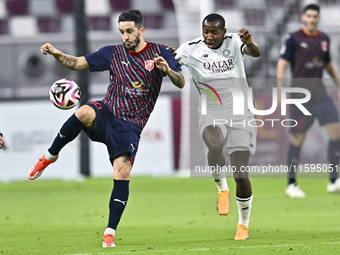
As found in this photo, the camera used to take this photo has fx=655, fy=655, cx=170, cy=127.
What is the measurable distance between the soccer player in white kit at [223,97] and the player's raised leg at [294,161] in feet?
11.2

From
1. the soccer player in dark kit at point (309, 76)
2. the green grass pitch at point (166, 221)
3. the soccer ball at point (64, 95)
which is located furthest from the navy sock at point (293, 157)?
the soccer ball at point (64, 95)

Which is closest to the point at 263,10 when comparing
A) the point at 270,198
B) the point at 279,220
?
the point at 270,198

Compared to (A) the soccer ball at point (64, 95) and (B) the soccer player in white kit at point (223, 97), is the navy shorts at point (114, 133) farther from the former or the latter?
(B) the soccer player in white kit at point (223, 97)

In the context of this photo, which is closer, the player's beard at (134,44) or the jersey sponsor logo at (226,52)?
the player's beard at (134,44)

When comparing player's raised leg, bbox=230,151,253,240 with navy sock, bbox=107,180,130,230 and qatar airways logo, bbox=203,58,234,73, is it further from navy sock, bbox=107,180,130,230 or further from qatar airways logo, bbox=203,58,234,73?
navy sock, bbox=107,180,130,230

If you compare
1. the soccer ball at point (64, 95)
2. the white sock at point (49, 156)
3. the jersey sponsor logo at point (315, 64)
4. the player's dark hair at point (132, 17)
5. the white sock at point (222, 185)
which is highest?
the player's dark hair at point (132, 17)

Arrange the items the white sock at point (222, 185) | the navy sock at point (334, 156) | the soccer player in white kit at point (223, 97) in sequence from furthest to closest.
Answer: the navy sock at point (334, 156) < the white sock at point (222, 185) < the soccer player in white kit at point (223, 97)

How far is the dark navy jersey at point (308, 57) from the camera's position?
10.2 metres

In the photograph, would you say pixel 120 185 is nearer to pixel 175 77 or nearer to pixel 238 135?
pixel 175 77

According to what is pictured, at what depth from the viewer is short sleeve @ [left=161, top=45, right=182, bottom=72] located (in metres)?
6.21

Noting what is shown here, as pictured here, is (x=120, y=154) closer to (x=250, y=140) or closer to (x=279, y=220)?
(x=250, y=140)

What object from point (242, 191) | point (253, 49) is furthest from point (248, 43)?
point (242, 191)

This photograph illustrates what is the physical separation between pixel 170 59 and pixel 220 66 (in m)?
0.64

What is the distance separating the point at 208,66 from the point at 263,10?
8.59 metres
